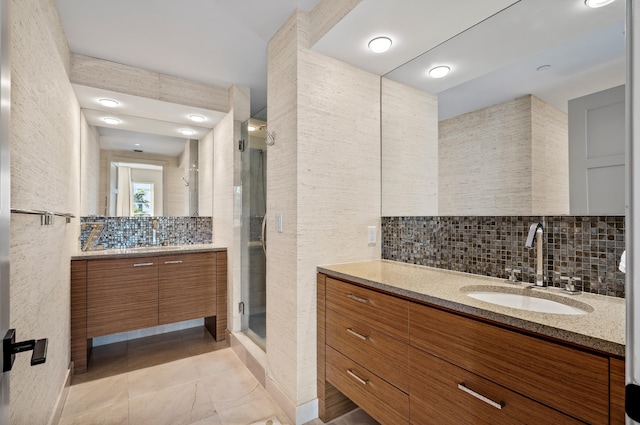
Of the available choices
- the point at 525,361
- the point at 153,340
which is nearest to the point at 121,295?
the point at 153,340

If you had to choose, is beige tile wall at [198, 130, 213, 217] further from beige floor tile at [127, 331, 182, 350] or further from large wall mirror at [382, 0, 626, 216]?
large wall mirror at [382, 0, 626, 216]

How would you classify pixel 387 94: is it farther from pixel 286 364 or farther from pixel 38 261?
pixel 38 261

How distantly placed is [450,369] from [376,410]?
537 mm

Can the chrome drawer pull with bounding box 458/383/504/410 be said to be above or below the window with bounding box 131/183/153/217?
below

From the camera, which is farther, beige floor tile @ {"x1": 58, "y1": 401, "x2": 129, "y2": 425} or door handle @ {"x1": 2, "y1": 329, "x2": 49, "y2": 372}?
beige floor tile @ {"x1": 58, "y1": 401, "x2": 129, "y2": 425}

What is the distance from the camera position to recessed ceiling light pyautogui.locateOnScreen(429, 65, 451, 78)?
1849 millimetres

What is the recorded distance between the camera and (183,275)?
2820 millimetres

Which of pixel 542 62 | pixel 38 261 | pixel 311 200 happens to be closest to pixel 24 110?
pixel 38 261

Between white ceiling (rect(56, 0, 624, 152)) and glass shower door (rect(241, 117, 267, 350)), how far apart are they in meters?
0.67

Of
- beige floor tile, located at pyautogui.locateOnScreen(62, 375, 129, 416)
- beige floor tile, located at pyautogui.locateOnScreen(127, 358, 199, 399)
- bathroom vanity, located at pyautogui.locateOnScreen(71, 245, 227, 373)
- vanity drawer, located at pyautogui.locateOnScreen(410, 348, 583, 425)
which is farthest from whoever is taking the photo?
bathroom vanity, located at pyautogui.locateOnScreen(71, 245, 227, 373)

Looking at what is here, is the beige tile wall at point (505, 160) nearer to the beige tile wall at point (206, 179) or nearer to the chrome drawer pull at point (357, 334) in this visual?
the chrome drawer pull at point (357, 334)

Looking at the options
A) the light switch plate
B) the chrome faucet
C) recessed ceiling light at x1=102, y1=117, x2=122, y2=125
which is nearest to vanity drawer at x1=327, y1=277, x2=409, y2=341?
the light switch plate

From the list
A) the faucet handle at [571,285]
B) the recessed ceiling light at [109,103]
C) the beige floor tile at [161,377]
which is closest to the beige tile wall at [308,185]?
the beige floor tile at [161,377]

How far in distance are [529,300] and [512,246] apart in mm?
278
